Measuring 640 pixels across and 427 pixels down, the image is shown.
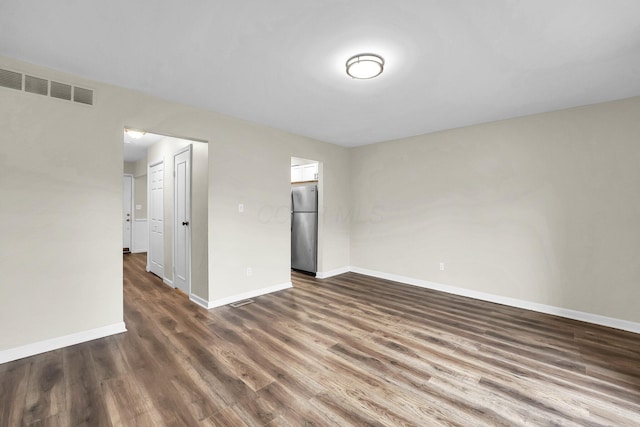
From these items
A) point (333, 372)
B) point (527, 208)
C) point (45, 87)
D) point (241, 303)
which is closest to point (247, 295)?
point (241, 303)

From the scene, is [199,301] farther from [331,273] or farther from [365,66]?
[365,66]

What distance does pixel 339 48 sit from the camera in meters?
2.13

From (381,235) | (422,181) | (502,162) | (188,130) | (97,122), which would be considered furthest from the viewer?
(381,235)

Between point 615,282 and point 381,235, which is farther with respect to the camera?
point 381,235

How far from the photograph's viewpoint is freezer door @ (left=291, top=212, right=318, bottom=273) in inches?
204

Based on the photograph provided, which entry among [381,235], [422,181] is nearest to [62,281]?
[381,235]

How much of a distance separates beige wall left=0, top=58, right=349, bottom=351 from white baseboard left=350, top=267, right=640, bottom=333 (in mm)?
2922

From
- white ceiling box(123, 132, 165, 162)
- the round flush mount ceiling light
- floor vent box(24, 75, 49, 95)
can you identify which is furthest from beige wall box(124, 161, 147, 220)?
the round flush mount ceiling light

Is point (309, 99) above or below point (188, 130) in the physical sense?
above

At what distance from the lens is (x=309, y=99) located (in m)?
3.12

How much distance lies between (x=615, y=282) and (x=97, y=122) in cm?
568

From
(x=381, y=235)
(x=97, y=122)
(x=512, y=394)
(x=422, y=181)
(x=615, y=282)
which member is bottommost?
(x=512, y=394)

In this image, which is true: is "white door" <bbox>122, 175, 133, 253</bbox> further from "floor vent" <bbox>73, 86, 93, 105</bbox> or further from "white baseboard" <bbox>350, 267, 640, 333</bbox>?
"white baseboard" <bbox>350, 267, 640, 333</bbox>

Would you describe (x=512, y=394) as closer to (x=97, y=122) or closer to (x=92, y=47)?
(x=92, y=47)
